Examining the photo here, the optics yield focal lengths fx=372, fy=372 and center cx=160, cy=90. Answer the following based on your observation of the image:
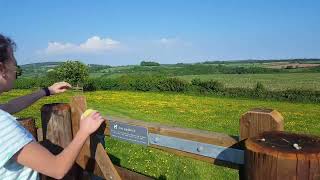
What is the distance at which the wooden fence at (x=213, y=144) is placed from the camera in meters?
1.55

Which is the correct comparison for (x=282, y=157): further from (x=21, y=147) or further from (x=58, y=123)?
(x=58, y=123)

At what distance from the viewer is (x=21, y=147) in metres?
1.90

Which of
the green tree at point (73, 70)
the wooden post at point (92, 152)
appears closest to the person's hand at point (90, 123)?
the wooden post at point (92, 152)

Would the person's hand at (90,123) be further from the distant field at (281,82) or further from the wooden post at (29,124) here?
the distant field at (281,82)

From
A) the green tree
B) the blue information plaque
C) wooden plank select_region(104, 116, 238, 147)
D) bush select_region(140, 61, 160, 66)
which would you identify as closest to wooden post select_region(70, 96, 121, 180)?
the blue information plaque

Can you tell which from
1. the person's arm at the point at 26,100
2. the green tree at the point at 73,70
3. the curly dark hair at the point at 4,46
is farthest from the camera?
the green tree at the point at 73,70

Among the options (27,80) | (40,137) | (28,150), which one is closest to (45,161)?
(28,150)

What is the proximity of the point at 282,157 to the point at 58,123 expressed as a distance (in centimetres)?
209

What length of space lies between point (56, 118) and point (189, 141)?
1339 millimetres

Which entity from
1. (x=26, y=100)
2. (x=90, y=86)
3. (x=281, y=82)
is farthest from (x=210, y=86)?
(x=26, y=100)

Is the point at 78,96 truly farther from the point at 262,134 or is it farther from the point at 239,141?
the point at 262,134

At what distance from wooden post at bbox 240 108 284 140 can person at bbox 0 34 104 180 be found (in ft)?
2.73

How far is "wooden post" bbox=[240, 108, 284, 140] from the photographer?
1.89 meters

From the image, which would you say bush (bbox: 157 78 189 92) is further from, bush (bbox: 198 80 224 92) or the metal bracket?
the metal bracket
